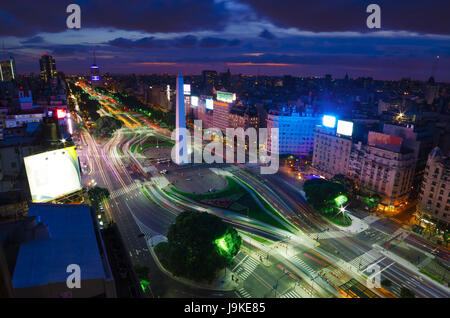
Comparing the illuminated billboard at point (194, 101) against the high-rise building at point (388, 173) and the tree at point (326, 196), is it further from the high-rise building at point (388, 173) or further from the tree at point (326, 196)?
the tree at point (326, 196)

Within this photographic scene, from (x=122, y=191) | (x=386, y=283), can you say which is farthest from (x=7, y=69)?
(x=386, y=283)

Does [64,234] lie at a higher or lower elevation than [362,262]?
higher

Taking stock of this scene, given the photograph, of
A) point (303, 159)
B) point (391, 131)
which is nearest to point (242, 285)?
point (391, 131)

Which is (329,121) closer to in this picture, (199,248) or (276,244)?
(276,244)

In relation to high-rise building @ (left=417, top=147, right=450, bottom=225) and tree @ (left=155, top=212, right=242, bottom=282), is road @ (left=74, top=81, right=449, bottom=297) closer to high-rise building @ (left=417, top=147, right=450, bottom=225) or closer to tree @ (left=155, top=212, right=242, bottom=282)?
tree @ (left=155, top=212, right=242, bottom=282)

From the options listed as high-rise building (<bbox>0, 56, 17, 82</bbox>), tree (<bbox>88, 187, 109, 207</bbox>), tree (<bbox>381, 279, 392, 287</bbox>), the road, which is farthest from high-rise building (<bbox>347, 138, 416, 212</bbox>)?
high-rise building (<bbox>0, 56, 17, 82</bbox>)

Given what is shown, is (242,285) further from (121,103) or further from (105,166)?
(121,103)
